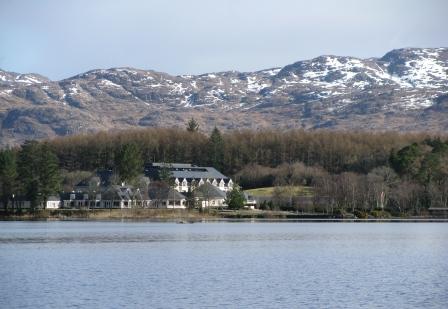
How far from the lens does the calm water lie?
106ft

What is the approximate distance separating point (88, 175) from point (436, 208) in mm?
66782

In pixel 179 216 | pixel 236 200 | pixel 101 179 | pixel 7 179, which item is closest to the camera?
pixel 179 216

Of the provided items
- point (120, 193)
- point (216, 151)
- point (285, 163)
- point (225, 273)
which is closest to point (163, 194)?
point (120, 193)

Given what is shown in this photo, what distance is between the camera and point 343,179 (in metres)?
127

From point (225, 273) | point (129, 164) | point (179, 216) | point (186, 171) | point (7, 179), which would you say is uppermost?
point (186, 171)

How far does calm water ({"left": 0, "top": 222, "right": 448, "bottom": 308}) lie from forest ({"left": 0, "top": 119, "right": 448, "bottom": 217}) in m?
52.9

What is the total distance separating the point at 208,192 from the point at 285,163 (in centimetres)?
4406

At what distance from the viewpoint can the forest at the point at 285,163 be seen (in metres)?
119

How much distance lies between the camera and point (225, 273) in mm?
41281

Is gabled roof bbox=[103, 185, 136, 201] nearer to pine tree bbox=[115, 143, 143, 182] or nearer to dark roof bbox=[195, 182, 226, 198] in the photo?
pine tree bbox=[115, 143, 143, 182]

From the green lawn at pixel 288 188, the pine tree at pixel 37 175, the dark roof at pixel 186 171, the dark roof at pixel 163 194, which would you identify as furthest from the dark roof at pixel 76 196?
the green lawn at pixel 288 188

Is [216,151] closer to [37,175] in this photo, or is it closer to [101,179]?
[101,179]

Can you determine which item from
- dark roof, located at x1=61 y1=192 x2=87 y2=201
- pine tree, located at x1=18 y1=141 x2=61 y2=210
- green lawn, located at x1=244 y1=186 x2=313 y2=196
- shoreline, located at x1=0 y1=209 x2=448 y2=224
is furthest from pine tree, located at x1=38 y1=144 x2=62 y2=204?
green lawn, located at x1=244 y1=186 x2=313 y2=196

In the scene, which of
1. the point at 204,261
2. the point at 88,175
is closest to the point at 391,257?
the point at 204,261
